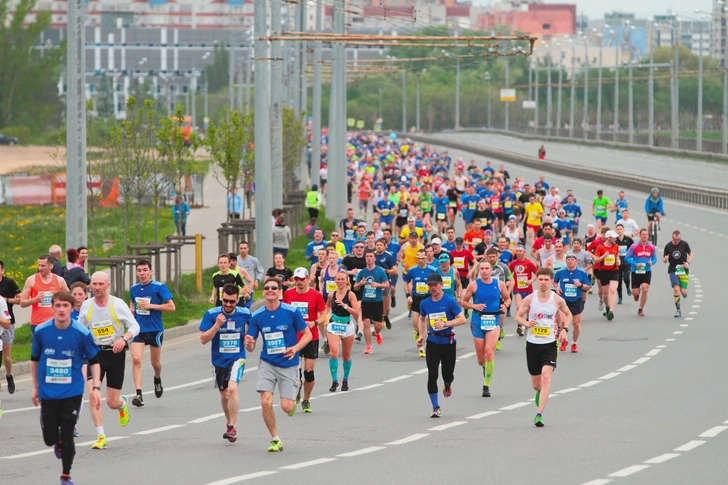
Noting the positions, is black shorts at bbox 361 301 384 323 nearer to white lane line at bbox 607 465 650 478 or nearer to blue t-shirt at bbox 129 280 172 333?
blue t-shirt at bbox 129 280 172 333

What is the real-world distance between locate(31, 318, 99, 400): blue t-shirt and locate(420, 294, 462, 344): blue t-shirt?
4.84 meters

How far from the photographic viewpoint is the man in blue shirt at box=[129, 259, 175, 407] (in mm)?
16000

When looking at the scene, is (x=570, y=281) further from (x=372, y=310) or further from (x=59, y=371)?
(x=59, y=371)

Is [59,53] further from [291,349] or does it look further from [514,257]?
[291,349]

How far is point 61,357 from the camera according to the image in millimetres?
11375

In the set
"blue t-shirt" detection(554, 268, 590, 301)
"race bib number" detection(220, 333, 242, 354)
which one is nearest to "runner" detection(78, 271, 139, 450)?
"race bib number" detection(220, 333, 242, 354)

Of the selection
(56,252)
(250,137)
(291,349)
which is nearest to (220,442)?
(291,349)

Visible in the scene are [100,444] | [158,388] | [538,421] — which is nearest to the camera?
[100,444]

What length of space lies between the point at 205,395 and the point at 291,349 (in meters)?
4.53

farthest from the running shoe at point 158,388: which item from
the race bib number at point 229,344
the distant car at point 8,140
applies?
the distant car at point 8,140

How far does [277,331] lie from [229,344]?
0.62 meters

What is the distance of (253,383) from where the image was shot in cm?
1859

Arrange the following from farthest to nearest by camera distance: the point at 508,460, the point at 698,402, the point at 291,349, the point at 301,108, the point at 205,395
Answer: the point at 301,108
the point at 205,395
the point at 698,402
the point at 291,349
the point at 508,460

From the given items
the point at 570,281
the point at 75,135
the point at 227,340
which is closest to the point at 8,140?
the point at 75,135
